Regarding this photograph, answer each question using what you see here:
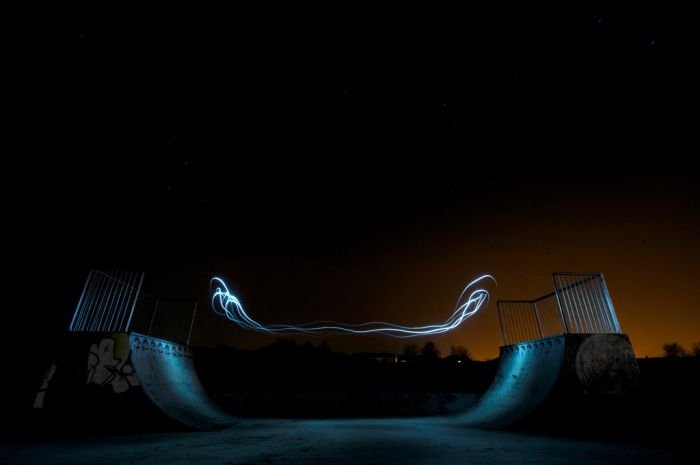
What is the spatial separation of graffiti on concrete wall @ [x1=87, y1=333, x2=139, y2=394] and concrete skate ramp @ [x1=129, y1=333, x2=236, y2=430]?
0.61 feet

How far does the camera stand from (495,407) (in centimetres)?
1075

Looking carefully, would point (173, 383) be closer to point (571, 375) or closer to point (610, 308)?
point (571, 375)

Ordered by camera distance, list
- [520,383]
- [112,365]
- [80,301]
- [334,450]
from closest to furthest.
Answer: [334,450], [112,365], [80,301], [520,383]

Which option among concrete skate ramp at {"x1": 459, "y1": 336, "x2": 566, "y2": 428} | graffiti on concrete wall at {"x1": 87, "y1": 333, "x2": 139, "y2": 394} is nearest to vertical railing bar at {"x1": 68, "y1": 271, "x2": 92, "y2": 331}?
graffiti on concrete wall at {"x1": 87, "y1": 333, "x2": 139, "y2": 394}

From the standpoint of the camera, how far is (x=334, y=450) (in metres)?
5.31

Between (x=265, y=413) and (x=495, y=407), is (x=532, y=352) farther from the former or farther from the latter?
(x=265, y=413)

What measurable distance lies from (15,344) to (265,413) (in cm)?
820

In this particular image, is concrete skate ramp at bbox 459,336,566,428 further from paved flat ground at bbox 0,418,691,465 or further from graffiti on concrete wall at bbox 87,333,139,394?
A: graffiti on concrete wall at bbox 87,333,139,394

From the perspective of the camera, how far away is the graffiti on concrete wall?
8.34 metres

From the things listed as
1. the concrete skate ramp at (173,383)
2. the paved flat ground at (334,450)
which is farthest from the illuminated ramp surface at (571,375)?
the concrete skate ramp at (173,383)

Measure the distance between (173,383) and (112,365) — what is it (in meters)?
2.70

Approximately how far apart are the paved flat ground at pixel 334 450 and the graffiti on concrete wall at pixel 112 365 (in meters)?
1.65

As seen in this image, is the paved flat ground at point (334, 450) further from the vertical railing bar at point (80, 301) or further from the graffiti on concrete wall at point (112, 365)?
the vertical railing bar at point (80, 301)

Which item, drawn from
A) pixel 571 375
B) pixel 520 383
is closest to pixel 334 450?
pixel 571 375
